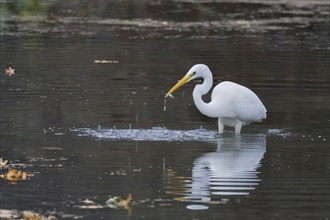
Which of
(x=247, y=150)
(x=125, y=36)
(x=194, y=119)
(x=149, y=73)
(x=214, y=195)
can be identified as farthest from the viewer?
(x=125, y=36)

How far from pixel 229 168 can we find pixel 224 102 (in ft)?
9.41

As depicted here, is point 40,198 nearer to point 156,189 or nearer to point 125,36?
point 156,189

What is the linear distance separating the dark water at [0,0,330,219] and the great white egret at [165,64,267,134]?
26 cm

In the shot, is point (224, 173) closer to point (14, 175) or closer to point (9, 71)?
point (14, 175)

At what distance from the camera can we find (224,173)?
12.9 m

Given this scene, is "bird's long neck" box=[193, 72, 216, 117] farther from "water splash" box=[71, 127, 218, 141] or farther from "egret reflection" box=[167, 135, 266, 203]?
"egret reflection" box=[167, 135, 266, 203]

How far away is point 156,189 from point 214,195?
64 centimetres

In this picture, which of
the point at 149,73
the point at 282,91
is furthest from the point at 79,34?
the point at 282,91

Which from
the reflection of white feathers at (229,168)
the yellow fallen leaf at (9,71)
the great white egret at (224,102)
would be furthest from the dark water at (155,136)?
the great white egret at (224,102)

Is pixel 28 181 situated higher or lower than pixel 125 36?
lower

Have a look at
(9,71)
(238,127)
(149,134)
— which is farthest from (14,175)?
(9,71)

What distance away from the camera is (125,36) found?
100 ft

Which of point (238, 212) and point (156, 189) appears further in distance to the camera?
point (156, 189)

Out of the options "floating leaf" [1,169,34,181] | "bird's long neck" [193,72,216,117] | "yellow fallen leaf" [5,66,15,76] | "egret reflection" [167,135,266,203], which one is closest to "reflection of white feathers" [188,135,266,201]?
"egret reflection" [167,135,266,203]
